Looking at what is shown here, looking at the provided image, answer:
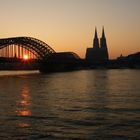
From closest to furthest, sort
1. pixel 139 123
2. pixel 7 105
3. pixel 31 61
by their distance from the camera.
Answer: pixel 139 123 < pixel 7 105 < pixel 31 61

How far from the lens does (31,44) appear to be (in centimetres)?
16275

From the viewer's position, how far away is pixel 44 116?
1214 inches

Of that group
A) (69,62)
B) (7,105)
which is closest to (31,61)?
(69,62)

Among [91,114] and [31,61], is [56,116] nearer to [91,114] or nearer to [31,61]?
[91,114]

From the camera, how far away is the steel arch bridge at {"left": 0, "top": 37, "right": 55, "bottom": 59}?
522 feet

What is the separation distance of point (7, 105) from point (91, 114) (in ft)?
31.2

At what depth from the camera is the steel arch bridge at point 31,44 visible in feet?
522

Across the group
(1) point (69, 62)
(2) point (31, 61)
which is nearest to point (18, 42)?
(2) point (31, 61)

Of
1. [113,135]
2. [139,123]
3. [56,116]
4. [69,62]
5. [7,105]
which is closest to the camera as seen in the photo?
[113,135]

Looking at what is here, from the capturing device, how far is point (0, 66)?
601 feet

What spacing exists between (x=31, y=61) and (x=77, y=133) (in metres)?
133

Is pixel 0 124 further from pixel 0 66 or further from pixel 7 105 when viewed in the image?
pixel 0 66

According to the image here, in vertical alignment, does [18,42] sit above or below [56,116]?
above

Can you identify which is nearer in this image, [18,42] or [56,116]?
[56,116]
